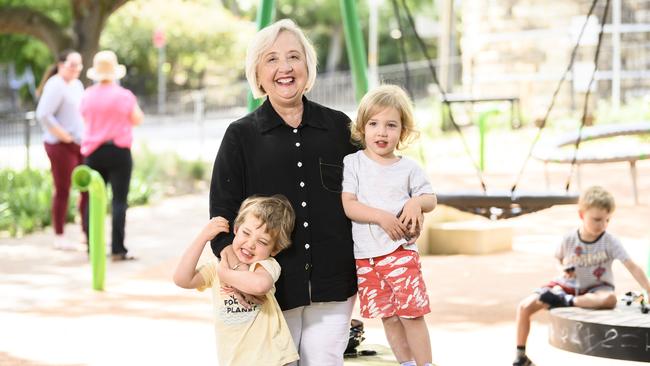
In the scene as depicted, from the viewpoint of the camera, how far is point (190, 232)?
13062 mm

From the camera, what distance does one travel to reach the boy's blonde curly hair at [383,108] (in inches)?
176

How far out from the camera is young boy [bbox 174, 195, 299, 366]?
421 cm

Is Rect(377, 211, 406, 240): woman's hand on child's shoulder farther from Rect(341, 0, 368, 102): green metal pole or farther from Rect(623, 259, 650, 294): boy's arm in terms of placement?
Rect(341, 0, 368, 102): green metal pole

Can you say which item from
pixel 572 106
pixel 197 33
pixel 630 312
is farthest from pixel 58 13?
pixel 630 312

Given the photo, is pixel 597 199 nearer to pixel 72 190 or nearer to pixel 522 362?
pixel 522 362

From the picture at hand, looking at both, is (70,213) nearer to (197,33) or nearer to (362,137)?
(362,137)

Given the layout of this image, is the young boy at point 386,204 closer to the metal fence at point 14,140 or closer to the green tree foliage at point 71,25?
the green tree foliage at point 71,25

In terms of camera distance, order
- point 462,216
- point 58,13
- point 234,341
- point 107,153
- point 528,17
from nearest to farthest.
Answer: point 234,341 → point 107,153 → point 462,216 → point 528,17 → point 58,13

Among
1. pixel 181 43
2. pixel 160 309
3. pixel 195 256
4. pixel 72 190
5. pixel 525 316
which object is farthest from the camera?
pixel 181 43

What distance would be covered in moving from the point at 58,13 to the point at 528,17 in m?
11.0

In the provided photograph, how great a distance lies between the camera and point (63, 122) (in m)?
11.2

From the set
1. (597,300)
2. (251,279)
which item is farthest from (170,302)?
(251,279)

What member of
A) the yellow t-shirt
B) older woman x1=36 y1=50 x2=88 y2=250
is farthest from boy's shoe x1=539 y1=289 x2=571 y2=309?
older woman x1=36 y1=50 x2=88 y2=250

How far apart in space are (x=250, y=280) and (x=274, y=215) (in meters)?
0.23
